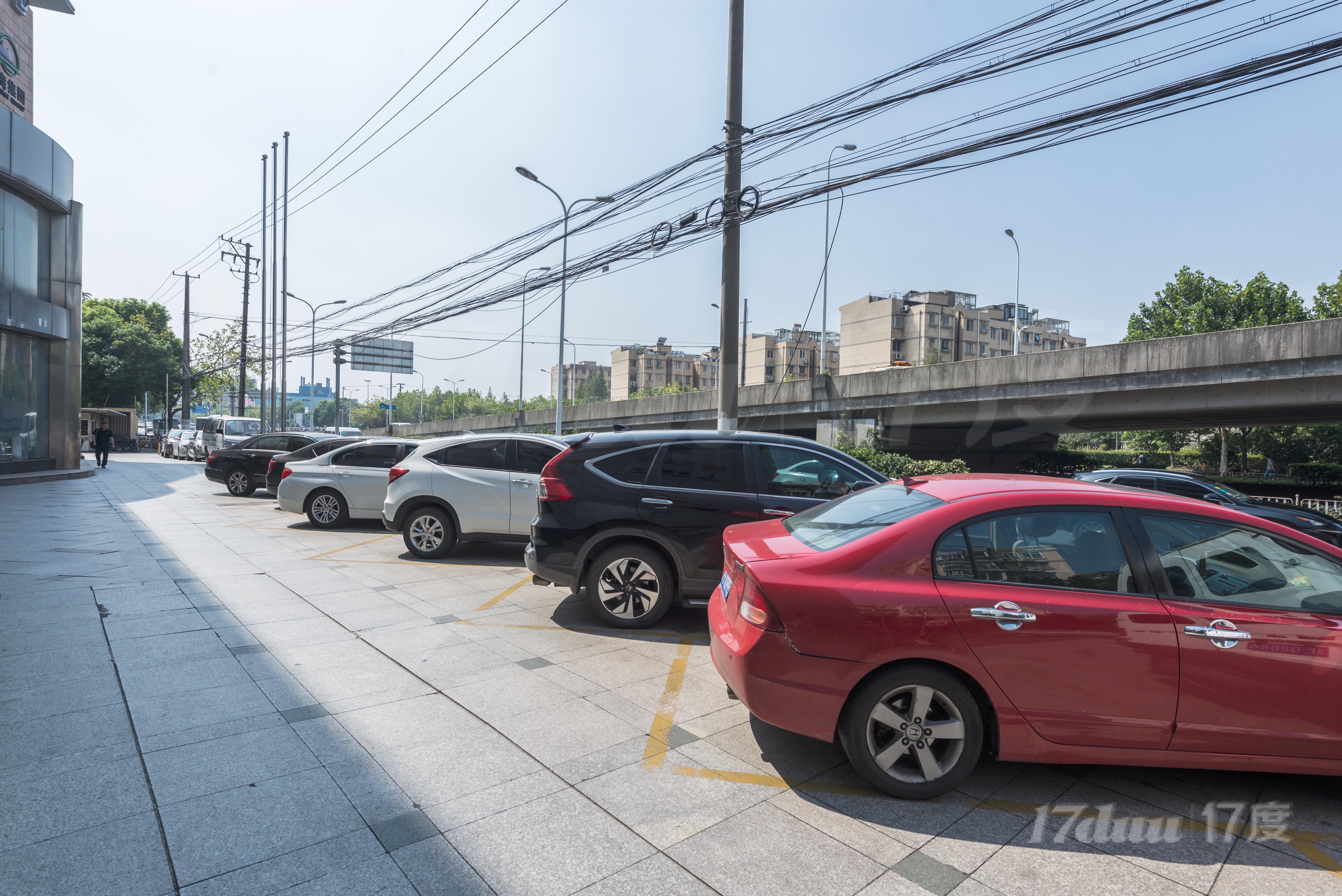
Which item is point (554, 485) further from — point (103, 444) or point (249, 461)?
point (103, 444)

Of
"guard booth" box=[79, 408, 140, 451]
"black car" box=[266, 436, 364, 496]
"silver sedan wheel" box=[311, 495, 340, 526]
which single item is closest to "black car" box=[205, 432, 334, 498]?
"black car" box=[266, 436, 364, 496]

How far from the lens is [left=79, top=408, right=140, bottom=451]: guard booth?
42312 mm

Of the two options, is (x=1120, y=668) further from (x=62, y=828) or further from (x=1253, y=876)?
(x=62, y=828)

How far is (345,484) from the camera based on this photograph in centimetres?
1185

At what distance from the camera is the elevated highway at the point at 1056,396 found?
17.2 meters

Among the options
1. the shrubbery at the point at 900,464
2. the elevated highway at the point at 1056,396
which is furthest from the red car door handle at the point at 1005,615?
the shrubbery at the point at 900,464

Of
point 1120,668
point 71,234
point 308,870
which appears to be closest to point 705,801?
point 308,870

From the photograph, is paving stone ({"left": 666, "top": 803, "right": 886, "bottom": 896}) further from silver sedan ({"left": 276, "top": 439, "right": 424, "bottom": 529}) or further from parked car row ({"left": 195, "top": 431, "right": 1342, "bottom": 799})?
silver sedan ({"left": 276, "top": 439, "right": 424, "bottom": 529})

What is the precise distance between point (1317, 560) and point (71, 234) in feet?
96.1

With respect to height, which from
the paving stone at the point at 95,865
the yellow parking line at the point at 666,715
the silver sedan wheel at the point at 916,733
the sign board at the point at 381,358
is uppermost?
the sign board at the point at 381,358

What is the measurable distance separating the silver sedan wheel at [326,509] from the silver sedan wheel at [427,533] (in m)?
3.58

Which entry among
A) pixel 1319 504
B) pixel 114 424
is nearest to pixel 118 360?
pixel 114 424

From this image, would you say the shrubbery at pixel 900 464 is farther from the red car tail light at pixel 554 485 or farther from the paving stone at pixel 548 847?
the paving stone at pixel 548 847

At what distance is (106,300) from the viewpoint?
60.9 m
